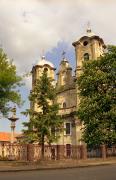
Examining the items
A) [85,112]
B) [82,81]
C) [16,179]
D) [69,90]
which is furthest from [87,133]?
[16,179]

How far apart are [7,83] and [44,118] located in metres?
6.35

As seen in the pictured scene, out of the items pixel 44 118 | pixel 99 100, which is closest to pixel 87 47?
pixel 99 100

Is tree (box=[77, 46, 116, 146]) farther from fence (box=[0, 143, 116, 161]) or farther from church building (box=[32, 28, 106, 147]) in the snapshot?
church building (box=[32, 28, 106, 147])

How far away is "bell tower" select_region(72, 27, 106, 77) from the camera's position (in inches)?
2343

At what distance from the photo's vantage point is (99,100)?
4144cm

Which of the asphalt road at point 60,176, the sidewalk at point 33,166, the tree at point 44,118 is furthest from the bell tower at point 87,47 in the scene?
the asphalt road at point 60,176

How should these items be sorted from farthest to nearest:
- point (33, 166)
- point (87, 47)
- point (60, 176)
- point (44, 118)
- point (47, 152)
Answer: point (87, 47), point (44, 118), point (47, 152), point (33, 166), point (60, 176)

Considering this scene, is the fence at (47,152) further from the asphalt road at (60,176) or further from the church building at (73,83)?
the church building at (73,83)

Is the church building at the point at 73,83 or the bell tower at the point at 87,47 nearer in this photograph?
the church building at the point at 73,83

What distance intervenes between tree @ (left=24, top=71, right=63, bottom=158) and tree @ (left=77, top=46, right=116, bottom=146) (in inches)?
161

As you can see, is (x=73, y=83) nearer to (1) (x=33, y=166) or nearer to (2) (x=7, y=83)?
(2) (x=7, y=83)

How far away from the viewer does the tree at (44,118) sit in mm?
37188

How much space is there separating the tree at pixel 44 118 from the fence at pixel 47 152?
2909 millimetres

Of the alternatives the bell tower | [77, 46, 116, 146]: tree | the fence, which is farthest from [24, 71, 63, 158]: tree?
the bell tower
